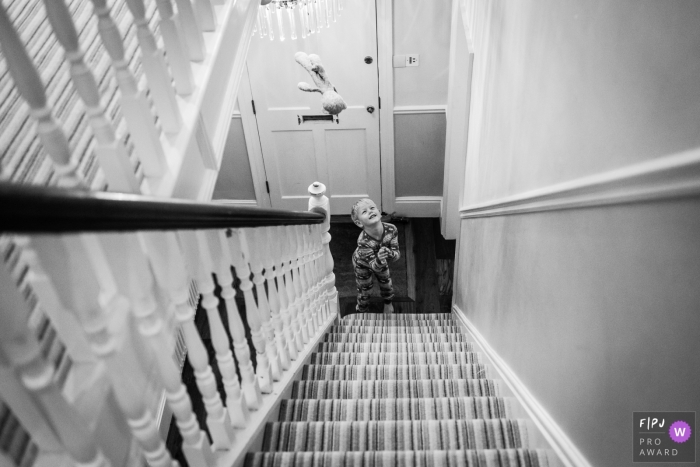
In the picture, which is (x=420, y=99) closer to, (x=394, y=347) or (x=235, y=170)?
(x=235, y=170)

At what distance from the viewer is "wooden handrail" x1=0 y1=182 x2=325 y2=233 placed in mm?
567

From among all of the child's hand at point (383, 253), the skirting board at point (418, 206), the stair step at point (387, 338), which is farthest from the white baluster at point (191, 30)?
the skirting board at point (418, 206)

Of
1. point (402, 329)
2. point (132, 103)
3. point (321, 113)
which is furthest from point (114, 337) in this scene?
point (321, 113)

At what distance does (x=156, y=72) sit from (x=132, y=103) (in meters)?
0.15

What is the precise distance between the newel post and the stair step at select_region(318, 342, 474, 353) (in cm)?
48

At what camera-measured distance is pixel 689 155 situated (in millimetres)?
878

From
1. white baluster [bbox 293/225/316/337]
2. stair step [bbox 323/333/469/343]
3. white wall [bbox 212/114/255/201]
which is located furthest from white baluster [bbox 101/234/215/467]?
white wall [bbox 212/114/255/201]

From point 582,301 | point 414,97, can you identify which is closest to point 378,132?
point 414,97

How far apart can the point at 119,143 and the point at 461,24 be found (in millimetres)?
3384

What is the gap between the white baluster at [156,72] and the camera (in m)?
1.15

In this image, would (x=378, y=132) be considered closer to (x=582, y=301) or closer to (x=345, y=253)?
(x=345, y=253)

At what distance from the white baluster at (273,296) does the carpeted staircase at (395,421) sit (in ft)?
0.54

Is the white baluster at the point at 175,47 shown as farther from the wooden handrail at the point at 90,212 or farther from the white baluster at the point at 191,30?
the wooden handrail at the point at 90,212

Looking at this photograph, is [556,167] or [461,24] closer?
[556,167]
